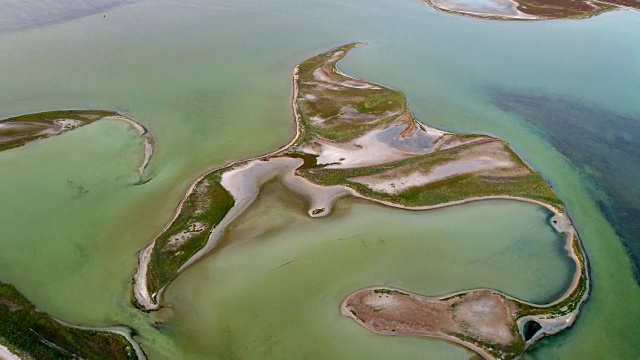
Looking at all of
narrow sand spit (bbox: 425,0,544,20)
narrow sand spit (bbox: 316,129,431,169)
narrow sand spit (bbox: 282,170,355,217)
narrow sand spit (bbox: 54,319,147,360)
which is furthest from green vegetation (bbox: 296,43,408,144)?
narrow sand spit (bbox: 425,0,544,20)

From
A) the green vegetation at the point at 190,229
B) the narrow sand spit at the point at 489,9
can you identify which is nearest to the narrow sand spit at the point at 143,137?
the green vegetation at the point at 190,229

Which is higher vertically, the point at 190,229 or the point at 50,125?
the point at 50,125

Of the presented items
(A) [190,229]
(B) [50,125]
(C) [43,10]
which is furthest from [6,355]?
(C) [43,10]

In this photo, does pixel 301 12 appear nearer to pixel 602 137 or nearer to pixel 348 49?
pixel 348 49

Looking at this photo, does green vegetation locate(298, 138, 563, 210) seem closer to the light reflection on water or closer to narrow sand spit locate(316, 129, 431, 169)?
narrow sand spit locate(316, 129, 431, 169)

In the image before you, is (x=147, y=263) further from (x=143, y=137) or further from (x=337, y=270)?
(x=143, y=137)
